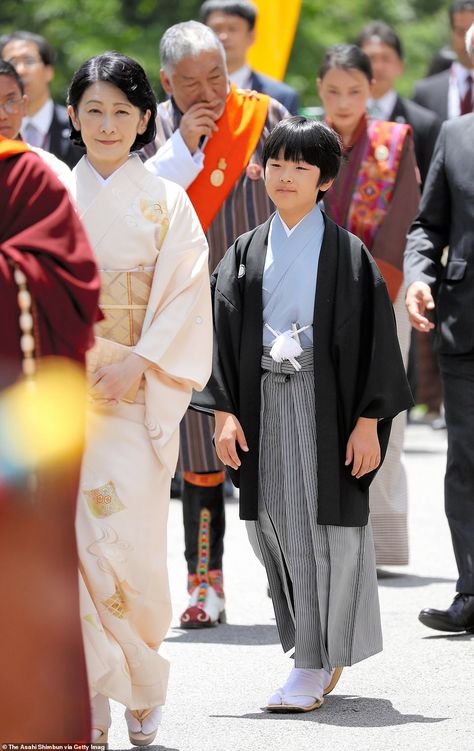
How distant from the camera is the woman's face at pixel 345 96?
22.8ft

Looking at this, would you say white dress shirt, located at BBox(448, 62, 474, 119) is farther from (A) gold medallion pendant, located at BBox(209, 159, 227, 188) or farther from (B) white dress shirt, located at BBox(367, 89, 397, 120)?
(A) gold medallion pendant, located at BBox(209, 159, 227, 188)

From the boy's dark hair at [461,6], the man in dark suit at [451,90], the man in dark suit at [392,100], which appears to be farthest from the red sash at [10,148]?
the boy's dark hair at [461,6]

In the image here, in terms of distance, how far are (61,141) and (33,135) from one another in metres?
0.15

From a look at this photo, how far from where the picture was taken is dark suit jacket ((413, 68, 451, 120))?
975 cm

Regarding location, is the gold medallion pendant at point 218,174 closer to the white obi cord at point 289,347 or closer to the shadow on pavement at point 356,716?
the white obi cord at point 289,347

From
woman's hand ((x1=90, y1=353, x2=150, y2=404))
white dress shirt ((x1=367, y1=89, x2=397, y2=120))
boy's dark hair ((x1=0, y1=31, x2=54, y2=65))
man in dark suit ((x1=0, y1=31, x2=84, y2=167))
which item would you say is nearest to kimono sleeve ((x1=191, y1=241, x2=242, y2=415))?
woman's hand ((x1=90, y1=353, x2=150, y2=404))

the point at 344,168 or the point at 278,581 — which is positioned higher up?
the point at 344,168

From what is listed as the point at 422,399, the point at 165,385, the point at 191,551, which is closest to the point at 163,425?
the point at 165,385

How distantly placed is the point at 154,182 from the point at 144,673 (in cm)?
147

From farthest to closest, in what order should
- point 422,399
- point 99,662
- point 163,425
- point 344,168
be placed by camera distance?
1. point 422,399
2. point 344,168
3. point 163,425
4. point 99,662

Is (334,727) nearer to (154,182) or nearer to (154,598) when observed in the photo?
(154,598)

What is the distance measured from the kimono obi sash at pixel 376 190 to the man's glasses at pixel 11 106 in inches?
61.9

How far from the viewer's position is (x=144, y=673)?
446cm

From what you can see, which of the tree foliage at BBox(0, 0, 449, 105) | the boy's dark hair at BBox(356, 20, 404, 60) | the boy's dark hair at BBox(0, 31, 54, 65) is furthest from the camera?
the tree foliage at BBox(0, 0, 449, 105)
